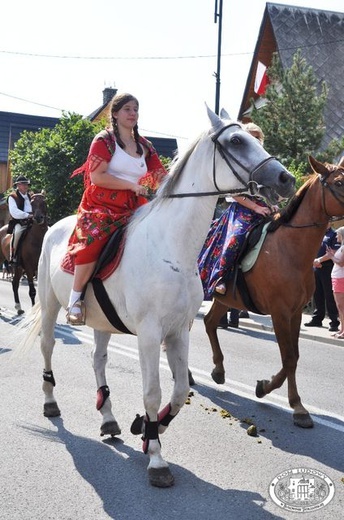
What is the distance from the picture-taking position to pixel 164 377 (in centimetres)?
754

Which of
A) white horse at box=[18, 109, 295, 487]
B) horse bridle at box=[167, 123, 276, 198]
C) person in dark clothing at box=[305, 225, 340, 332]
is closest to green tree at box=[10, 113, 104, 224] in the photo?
person in dark clothing at box=[305, 225, 340, 332]

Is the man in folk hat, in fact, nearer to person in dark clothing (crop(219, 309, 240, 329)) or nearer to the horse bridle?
person in dark clothing (crop(219, 309, 240, 329))

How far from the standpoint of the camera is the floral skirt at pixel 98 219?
4848 mm

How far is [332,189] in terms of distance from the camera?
6.47 metres

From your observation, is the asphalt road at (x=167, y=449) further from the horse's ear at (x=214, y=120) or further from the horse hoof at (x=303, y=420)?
the horse's ear at (x=214, y=120)

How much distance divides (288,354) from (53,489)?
2.69 m

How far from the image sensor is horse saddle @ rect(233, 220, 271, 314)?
6859 millimetres

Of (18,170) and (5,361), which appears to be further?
(18,170)

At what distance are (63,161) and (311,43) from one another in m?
13.4

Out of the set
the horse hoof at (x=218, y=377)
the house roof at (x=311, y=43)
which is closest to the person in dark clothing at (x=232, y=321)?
the horse hoof at (x=218, y=377)

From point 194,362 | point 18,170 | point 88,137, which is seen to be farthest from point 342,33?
point 194,362

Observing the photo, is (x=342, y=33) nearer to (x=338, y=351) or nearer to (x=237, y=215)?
(x=338, y=351)

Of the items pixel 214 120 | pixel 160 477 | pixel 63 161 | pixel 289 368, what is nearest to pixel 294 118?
pixel 63 161

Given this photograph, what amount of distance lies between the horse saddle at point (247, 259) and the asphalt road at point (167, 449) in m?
1.03
